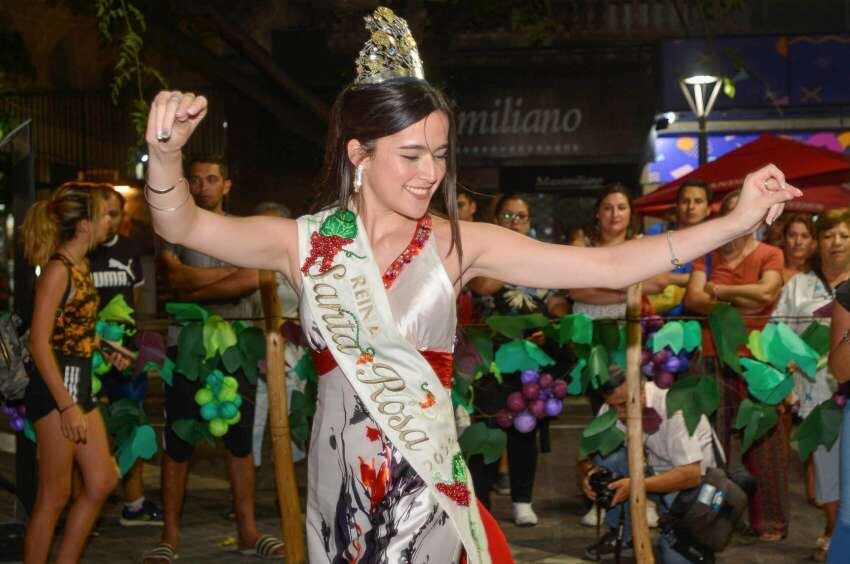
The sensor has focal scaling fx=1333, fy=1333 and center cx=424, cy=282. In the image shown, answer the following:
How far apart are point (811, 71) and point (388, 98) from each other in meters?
15.0

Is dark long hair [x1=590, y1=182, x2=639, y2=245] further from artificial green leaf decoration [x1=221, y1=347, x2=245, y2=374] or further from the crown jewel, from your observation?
the crown jewel

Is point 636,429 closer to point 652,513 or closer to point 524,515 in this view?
point 652,513

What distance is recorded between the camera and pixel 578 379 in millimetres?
6129

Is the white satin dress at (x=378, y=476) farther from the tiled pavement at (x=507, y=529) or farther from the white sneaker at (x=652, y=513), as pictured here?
the white sneaker at (x=652, y=513)

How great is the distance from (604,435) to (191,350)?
195 cm

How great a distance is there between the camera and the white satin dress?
2.98m

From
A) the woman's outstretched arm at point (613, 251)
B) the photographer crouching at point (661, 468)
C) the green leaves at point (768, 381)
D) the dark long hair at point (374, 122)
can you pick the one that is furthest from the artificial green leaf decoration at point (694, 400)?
the dark long hair at point (374, 122)

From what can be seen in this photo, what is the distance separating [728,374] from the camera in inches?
246

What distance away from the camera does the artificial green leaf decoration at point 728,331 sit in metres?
5.82

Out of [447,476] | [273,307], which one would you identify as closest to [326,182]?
[447,476]

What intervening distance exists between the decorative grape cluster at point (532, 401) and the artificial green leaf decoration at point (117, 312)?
1.98m

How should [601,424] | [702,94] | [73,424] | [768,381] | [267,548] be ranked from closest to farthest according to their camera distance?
[73,424] → [768,381] → [601,424] → [267,548] → [702,94]

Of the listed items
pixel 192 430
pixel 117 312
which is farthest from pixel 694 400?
pixel 117 312

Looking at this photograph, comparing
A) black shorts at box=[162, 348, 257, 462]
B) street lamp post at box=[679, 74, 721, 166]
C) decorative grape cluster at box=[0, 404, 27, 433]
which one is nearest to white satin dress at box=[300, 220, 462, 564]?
black shorts at box=[162, 348, 257, 462]
